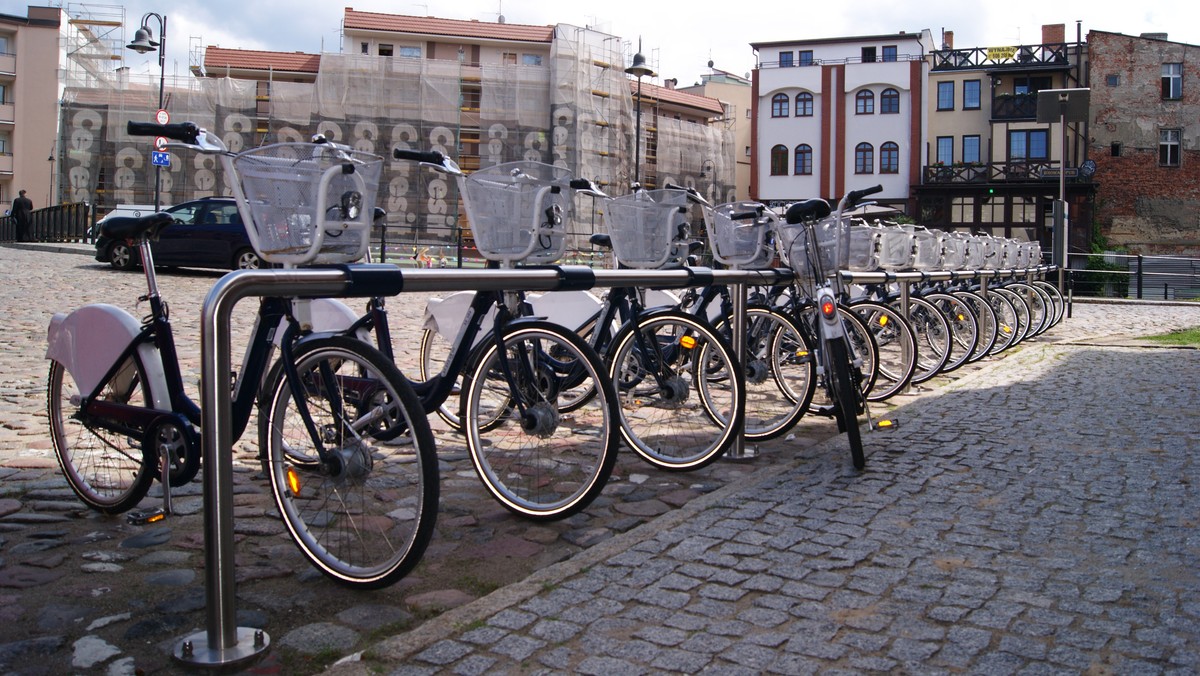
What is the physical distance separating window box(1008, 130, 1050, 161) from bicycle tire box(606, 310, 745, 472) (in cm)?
5311

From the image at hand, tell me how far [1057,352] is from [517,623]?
1037cm

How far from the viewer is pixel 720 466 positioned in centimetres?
567

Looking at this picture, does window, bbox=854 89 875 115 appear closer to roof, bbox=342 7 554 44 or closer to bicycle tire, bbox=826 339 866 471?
roof, bbox=342 7 554 44

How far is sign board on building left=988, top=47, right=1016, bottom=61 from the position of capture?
55156mm

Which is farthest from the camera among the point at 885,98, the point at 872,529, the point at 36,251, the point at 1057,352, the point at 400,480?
the point at 885,98

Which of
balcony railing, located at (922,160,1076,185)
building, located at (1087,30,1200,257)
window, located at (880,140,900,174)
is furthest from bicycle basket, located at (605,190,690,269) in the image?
window, located at (880,140,900,174)

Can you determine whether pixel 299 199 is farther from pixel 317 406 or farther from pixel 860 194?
pixel 860 194

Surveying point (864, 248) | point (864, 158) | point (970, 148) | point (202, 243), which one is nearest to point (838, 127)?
point (864, 158)

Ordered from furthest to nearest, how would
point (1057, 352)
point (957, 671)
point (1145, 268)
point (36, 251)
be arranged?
point (1145, 268)
point (36, 251)
point (1057, 352)
point (957, 671)

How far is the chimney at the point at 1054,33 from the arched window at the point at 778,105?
15.0m

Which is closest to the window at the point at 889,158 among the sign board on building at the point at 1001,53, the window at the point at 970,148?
the window at the point at 970,148

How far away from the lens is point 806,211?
230 inches

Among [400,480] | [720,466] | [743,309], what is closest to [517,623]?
[400,480]

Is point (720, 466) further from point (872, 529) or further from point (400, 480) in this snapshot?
point (400, 480)
